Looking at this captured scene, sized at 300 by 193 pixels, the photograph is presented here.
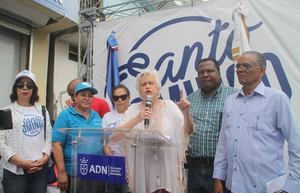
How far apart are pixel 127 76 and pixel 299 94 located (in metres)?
2.21

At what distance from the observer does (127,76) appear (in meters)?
4.47

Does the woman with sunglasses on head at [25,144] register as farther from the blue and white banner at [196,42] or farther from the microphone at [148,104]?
the blue and white banner at [196,42]

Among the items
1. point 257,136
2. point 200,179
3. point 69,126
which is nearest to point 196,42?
point 200,179

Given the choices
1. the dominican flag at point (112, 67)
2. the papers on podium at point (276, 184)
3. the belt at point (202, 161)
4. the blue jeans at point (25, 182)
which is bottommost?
the blue jeans at point (25, 182)

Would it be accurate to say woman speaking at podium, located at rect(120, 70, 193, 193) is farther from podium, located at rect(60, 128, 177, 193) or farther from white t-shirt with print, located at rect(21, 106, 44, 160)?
white t-shirt with print, located at rect(21, 106, 44, 160)

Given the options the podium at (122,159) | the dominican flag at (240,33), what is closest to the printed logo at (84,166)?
the podium at (122,159)

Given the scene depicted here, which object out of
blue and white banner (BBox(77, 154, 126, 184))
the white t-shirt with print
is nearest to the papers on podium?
blue and white banner (BBox(77, 154, 126, 184))

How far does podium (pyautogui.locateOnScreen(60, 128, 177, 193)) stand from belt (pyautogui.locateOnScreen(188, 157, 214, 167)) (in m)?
0.80

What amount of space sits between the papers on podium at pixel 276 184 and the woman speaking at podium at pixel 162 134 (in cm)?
52

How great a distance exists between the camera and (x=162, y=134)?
72.5 inches

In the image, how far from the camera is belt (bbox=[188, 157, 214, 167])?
2.64m

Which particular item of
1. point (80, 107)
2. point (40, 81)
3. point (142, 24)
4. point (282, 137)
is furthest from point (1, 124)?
point (40, 81)

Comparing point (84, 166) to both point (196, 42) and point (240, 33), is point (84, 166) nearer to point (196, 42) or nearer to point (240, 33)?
point (240, 33)

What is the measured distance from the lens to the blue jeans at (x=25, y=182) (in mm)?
2562
